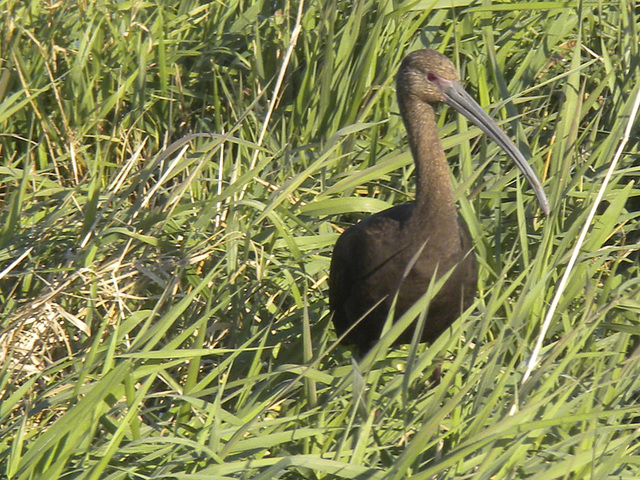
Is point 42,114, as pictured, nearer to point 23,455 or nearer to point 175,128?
point 175,128

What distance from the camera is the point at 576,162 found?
3543 millimetres

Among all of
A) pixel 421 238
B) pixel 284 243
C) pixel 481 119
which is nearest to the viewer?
pixel 421 238

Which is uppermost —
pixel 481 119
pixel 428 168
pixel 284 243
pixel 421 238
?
pixel 481 119

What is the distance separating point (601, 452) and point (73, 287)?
1.50 metres

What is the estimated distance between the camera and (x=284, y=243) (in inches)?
137

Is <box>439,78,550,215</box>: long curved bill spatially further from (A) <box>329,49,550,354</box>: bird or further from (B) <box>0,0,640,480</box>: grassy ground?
(B) <box>0,0,640,480</box>: grassy ground

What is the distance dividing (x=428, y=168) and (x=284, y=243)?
24.3 inches

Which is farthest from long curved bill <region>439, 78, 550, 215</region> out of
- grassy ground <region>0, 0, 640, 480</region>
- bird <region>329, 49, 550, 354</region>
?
grassy ground <region>0, 0, 640, 480</region>

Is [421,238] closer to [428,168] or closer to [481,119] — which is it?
[428,168]

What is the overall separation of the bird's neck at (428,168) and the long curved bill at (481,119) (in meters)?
0.08

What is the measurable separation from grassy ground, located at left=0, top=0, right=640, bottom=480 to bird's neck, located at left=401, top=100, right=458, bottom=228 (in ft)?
0.65

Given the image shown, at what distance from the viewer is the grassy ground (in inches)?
93.0

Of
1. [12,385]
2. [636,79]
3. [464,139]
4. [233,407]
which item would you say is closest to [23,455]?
[12,385]

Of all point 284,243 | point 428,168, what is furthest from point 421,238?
point 284,243
